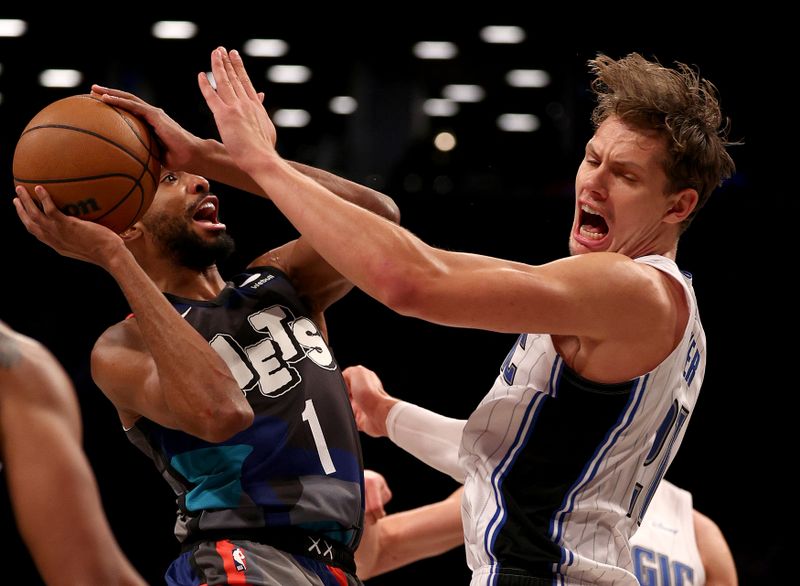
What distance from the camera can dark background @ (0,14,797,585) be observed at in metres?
6.81

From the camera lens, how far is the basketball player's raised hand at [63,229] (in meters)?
2.79

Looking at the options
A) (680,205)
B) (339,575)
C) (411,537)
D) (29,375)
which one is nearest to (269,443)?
(339,575)

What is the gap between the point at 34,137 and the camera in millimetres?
2867

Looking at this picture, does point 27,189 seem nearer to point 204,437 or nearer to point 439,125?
point 204,437

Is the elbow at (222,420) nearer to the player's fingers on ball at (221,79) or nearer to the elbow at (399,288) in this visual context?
the elbow at (399,288)

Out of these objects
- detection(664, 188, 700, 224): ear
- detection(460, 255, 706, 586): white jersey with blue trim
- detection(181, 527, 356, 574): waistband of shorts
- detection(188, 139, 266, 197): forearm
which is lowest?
detection(181, 527, 356, 574): waistband of shorts

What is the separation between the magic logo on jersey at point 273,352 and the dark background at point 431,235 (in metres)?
3.47

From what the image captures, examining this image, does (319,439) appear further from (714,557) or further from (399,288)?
(714,557)

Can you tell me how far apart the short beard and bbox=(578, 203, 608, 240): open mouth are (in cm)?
129

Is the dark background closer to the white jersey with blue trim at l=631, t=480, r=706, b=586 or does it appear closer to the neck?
the white jersey with blue trim at l=631, t=480, r=706, b=586

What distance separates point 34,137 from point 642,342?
178cm

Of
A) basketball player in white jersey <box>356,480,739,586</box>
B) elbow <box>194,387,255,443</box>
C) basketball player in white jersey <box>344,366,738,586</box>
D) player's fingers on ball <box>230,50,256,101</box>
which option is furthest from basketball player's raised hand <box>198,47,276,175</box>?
basketball player in white jersey <box>356,480,739,586</box>

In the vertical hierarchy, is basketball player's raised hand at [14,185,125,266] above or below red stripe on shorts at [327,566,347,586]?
above

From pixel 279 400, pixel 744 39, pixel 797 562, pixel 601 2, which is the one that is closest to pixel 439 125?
pixel 601 2
